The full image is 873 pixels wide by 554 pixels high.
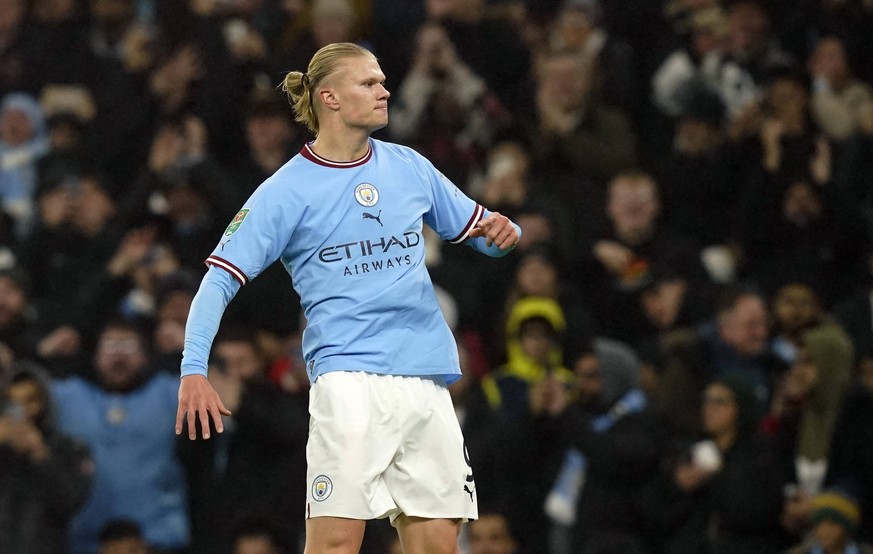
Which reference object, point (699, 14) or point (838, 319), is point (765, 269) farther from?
point (699, 14)

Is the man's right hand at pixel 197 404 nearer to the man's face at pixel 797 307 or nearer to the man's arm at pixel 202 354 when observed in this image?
the man's arm at pixel 202 354

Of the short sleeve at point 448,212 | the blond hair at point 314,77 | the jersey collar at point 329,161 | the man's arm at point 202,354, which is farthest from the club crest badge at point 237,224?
the short sleeve at point 448,212

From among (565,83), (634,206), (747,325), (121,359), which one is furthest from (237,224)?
(565,83)

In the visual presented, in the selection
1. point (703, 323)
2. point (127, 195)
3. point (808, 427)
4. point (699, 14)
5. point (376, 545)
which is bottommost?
point (376, 545)

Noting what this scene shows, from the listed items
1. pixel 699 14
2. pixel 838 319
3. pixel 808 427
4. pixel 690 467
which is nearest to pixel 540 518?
pixel 690 467

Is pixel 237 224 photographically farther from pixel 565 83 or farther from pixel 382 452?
pixel 565 83

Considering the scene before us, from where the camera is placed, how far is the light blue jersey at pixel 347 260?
4.84 meters

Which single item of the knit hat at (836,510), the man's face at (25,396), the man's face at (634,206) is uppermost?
the man's face at (634,206)

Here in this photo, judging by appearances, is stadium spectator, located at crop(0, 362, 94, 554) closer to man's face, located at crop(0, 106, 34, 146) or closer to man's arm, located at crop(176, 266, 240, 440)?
man's face, located at crop(0, 106, 34, 146)

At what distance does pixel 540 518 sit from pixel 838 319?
2.12 m

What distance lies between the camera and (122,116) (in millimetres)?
10781

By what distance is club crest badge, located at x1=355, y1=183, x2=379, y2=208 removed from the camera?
4914 millimetres

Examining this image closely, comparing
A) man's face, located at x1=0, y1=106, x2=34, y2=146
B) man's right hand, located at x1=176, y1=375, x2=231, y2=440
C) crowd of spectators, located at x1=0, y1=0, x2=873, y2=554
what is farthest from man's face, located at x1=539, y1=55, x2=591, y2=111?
man's right hand, located at x1=176, y1=375, x2=231, y2=440

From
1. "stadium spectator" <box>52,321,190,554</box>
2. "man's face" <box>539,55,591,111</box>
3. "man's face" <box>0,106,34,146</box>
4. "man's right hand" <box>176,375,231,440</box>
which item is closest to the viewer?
"man's right hand" <box>176,375,231,440</box>
